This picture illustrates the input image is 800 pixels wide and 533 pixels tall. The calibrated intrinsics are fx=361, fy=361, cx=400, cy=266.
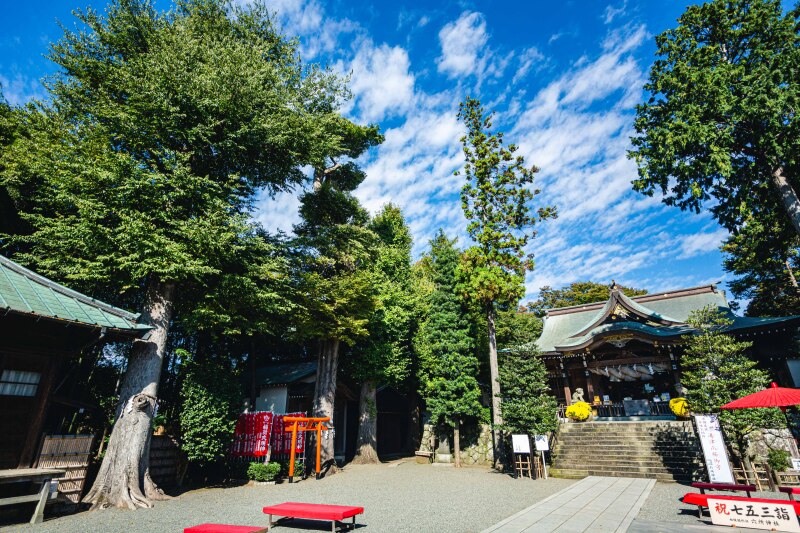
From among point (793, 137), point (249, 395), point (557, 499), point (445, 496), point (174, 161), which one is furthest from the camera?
point (249, 395)

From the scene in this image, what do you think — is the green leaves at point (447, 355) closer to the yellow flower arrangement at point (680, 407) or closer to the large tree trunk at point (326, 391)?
the large tree trunk at point (326, 391)

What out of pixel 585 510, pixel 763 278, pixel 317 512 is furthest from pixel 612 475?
pixel 763 278

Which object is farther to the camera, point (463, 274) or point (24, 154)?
point (463, 274)

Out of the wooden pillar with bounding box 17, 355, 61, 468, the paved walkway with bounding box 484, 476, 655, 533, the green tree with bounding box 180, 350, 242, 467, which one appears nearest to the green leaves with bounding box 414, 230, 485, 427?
the paved walkway with bounding box 484, 476, 655, 533

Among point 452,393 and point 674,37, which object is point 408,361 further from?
point 674,37

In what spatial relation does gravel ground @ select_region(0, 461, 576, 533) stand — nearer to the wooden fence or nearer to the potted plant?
the potted plant

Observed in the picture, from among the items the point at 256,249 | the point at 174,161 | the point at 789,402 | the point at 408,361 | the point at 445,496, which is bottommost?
the point at 445,496

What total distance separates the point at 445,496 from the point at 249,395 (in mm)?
12580

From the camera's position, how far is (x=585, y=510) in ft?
26.4

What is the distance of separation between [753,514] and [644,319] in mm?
12724

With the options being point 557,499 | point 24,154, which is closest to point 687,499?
point 557,499

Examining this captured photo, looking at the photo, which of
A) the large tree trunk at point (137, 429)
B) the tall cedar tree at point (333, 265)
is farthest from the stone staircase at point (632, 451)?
the large tree trunk at point (137, 429)

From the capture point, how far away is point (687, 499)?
733cm

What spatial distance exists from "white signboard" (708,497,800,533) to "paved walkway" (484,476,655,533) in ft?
4.84
